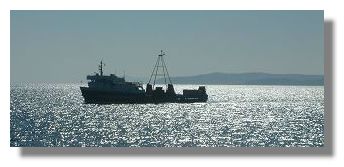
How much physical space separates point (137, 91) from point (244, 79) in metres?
6.10

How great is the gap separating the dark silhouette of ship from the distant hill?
34 cm

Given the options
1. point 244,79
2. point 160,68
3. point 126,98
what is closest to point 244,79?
point 244,79

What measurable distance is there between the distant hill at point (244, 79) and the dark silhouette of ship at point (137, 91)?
342mm

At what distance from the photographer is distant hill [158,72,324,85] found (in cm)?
1021

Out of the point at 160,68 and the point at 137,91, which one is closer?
the point at 160,68

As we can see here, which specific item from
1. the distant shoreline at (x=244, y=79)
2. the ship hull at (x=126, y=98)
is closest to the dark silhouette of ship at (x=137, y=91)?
the ship hull at (x=126, y=98)

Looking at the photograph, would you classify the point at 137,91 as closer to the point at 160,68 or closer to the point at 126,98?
the point at 126,98

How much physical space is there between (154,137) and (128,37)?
2280mm

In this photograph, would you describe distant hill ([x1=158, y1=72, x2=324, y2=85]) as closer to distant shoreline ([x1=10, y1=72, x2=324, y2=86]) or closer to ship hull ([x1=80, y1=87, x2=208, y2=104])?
distant shoreline ([x1=10, y1=72, x2=324, y2=86])

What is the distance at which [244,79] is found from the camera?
10.4 m

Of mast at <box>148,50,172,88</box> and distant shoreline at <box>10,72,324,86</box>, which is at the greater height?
mast at <box>148,50,172,88</box>

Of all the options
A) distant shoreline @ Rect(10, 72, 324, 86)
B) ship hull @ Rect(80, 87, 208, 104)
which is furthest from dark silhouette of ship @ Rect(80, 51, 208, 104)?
distant shoreline @ Rect(10, 72, 324, 86)

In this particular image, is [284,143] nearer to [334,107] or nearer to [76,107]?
[334,107]

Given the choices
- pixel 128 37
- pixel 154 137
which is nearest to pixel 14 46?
pixel 128 37
